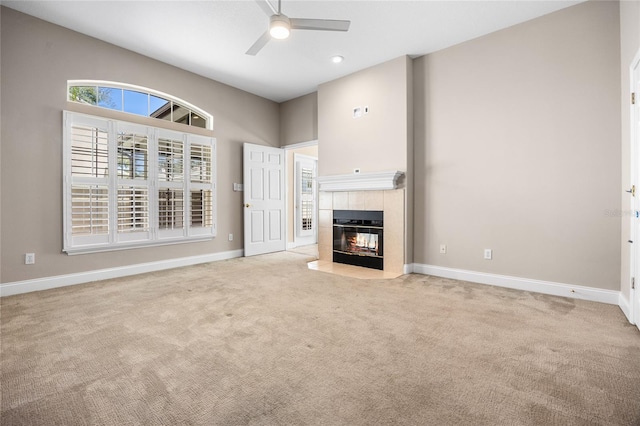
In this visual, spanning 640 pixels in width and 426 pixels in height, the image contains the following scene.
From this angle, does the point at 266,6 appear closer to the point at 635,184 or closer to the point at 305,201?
the point at 635,184

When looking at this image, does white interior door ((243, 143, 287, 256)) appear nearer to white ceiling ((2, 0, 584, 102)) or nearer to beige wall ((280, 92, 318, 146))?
beige wall ((280, 92, 318, 146))

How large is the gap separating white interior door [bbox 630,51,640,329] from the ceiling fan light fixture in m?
2.82

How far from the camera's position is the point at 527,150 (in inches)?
137

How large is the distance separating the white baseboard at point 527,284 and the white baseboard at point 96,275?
352cm

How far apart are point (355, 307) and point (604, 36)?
12.2 ft

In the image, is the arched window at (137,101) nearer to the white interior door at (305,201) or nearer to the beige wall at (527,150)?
the white interior door at (305,201)

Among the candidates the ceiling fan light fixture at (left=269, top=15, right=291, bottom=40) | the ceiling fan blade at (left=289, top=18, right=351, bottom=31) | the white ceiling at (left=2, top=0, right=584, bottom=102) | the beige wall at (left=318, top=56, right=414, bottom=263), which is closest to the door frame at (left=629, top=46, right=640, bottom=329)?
the white ceiling at (left=2, top=0, right=584, bottom=102)

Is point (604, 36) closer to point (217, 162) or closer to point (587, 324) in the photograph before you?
point (587, 324)

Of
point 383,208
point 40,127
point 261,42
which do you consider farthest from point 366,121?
point 40,127

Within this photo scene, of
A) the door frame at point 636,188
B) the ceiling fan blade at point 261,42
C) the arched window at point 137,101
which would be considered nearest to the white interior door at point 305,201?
the arched window at point 137,101

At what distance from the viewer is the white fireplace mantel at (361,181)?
14.0 feet

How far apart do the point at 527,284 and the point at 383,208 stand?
1.97 m

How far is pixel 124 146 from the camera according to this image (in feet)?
13.6

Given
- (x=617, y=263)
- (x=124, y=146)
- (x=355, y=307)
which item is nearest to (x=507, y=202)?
(x=617, y=263)
